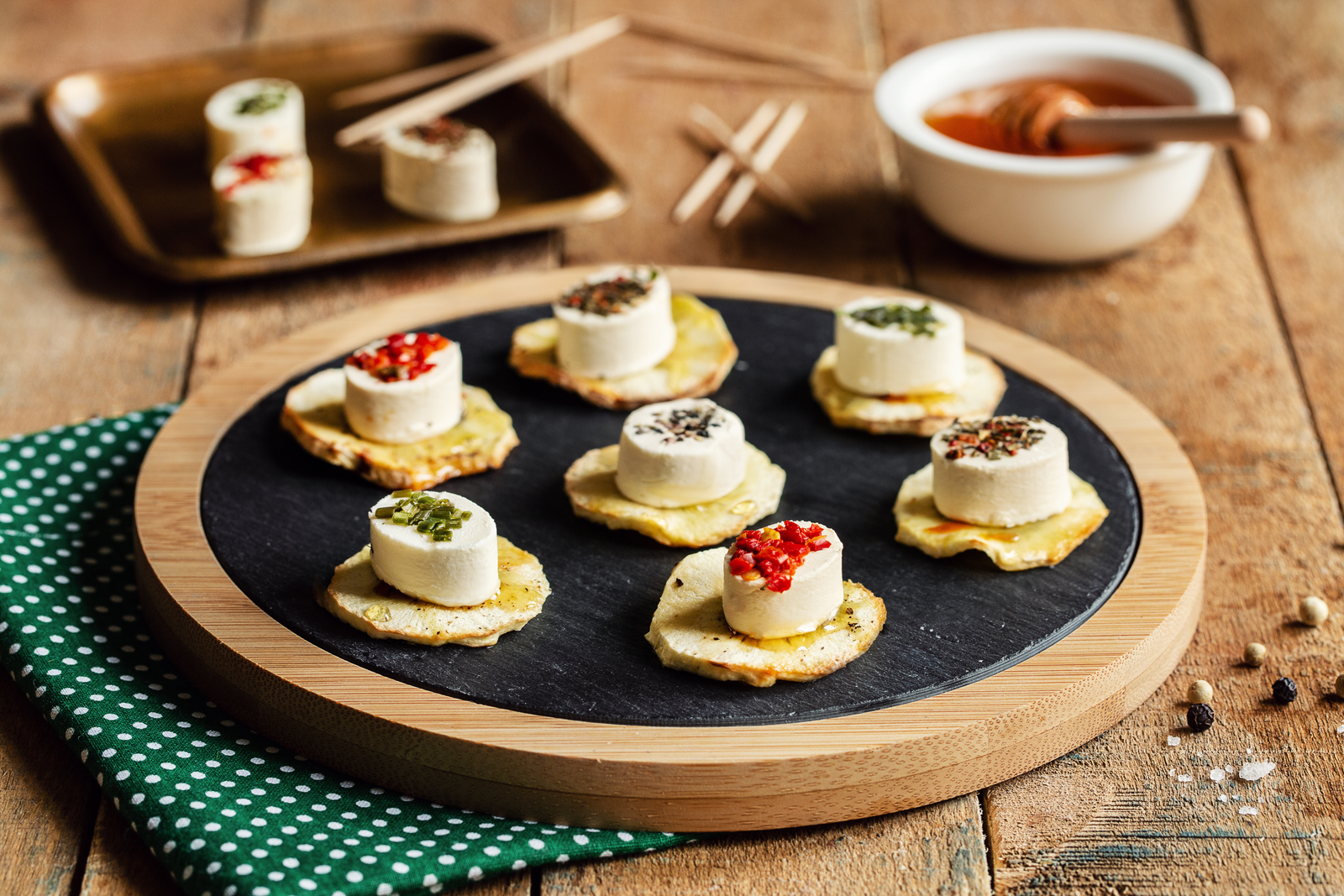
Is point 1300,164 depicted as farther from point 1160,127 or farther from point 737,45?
point 737,45

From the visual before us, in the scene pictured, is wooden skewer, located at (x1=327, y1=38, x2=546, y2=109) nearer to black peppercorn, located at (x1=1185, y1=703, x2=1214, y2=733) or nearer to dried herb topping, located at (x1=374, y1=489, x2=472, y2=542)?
dried herb topping, located at (x1=374, y1=489, x2=472, y2=542)

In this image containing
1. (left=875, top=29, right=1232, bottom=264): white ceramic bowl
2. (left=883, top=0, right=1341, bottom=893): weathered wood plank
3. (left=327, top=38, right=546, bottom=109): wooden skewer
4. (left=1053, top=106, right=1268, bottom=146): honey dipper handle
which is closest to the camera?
(left=883, top=0, right=1341, bottom=893): weathered wood plank

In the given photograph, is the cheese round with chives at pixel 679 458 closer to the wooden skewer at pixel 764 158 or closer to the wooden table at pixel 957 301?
the wooden table at pixel 957 301

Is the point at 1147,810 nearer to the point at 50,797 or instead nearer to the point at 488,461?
the point at 488,461

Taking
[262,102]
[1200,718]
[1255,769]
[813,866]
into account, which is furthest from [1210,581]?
[262,102]

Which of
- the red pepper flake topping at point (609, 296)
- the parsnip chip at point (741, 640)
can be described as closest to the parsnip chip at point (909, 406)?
the red pepper flake topping at point (609, 296)

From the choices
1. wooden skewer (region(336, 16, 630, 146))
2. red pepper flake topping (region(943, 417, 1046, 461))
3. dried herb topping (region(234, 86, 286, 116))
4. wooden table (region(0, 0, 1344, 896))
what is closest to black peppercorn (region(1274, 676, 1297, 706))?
wooden table (region(0, 0, 1344, 896))
